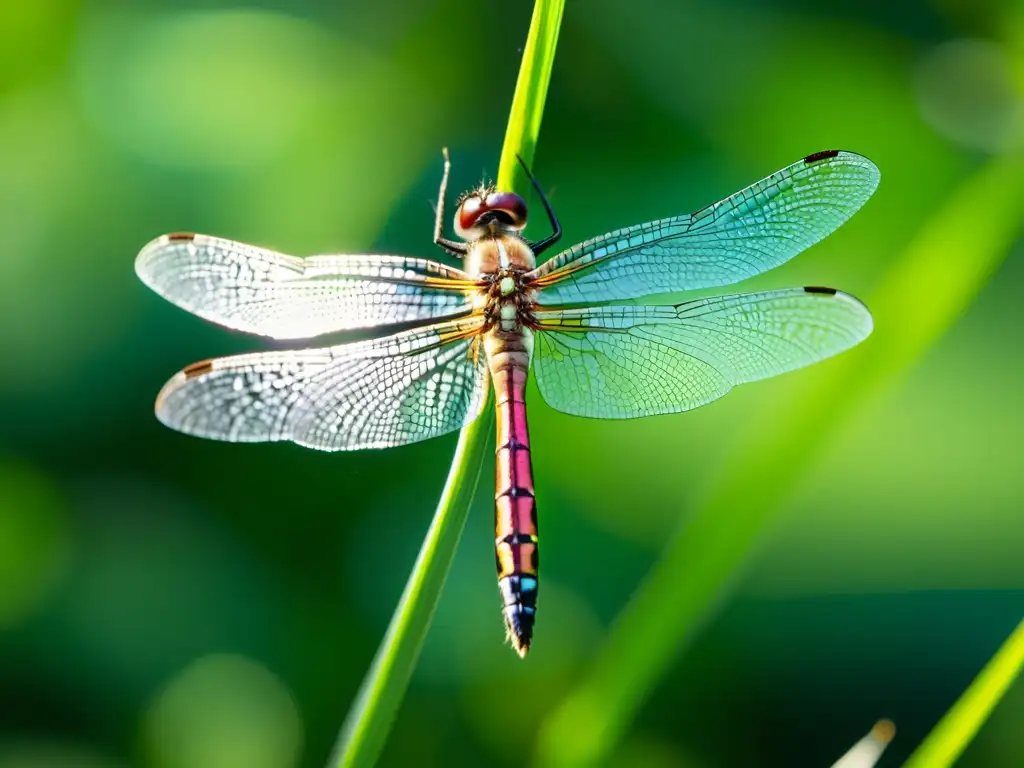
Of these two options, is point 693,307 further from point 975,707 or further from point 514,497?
point 975,707

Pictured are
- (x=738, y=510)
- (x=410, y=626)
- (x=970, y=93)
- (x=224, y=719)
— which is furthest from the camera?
(x=970, y=93)

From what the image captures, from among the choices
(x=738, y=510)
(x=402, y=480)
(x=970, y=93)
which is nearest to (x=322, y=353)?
(x=402, y=480)

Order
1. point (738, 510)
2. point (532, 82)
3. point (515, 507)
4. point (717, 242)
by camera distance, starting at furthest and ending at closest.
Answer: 1. point (717, 242)
2. point (515, 507)
3. point (738, 510)
4. point (532, 82)

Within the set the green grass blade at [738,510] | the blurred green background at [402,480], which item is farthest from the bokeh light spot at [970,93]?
the green grass blade at [738,510]

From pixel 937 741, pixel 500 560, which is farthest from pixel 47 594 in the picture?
pixel 937 741

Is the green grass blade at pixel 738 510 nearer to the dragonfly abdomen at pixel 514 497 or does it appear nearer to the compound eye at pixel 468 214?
the dragonfly abdomen at pixel 514 497
